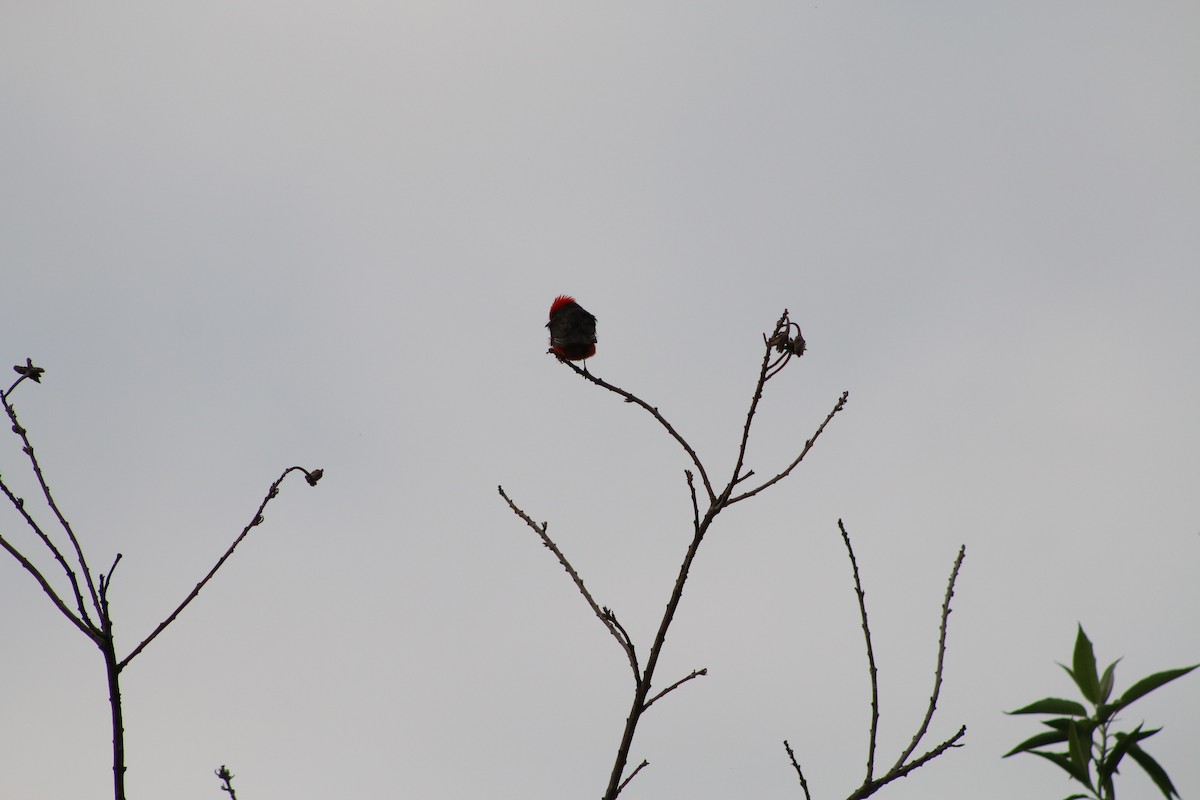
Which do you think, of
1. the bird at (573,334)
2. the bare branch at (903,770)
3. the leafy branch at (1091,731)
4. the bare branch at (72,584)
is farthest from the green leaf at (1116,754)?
the bird at (573,334)

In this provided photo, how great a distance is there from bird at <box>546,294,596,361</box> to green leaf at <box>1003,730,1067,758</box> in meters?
5.76

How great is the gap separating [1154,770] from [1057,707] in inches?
8.3

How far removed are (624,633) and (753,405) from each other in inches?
38.9

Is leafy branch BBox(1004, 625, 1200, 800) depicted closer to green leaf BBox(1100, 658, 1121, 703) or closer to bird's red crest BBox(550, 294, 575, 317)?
green leaf BBox(1100, 658, 1121, 703)

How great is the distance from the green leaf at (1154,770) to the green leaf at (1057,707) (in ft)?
0.39

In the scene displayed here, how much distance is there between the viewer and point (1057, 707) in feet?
7.25

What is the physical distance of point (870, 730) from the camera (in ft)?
11.1

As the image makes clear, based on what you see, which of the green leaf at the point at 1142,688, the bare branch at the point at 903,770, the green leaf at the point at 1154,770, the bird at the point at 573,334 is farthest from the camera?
the bird at the point at 573,334

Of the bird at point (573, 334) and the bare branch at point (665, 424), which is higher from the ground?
the bird at point (573, 334)

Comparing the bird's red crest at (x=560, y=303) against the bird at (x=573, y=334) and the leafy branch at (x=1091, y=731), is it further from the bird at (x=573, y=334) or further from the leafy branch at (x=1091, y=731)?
the leafy branch at (x=1091, y=731)

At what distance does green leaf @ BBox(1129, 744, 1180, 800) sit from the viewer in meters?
2.02

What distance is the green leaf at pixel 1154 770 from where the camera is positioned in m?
2.02

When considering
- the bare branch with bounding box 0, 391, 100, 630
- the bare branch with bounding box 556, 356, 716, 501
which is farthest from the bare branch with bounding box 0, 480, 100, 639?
the bare branch with bounding box 556, 356, 716, 501

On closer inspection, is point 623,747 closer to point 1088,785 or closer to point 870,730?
point 870,730
